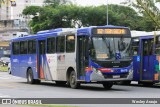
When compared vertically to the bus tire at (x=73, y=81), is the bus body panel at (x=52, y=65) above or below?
above

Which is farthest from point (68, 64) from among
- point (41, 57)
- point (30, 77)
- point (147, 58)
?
point (30, 77)

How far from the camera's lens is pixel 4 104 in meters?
13.7

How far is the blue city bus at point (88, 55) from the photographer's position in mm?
21000

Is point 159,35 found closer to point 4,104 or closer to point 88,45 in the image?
point 88,45

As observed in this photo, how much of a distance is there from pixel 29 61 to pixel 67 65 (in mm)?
5412

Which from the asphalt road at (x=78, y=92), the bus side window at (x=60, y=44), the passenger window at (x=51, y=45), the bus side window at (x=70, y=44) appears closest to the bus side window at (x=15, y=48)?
the passenger window at (x=51, y=45)

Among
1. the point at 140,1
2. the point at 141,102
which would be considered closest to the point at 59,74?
the point at 141,102

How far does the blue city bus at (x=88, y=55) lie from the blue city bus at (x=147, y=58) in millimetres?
2476

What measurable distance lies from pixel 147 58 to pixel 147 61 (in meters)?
0.17

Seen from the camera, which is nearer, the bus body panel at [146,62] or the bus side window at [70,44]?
the bus side window at [70,44]

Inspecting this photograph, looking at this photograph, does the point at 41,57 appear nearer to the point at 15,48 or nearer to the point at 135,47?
the point at 15,48

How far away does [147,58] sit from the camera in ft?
79.5

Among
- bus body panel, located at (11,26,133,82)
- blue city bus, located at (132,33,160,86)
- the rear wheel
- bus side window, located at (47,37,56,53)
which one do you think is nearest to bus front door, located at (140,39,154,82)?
blue city bus, located at (132,33,160,86)

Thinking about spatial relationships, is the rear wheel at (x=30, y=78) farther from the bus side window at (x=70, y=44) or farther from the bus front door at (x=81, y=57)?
the bus front door at (x=81, y=57)
